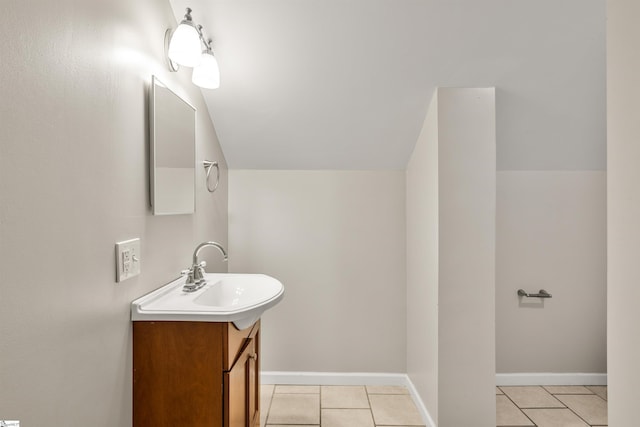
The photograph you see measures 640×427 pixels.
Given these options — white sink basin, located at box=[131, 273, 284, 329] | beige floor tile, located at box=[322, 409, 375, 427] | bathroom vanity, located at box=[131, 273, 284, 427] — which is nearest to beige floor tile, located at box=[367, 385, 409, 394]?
beige floor tile, located at box=[322, 409, 375, 427]

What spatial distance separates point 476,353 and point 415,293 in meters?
0.54

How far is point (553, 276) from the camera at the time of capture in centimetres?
259

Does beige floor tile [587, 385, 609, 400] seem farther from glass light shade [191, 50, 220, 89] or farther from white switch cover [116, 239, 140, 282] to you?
glass light shade [191, 50, 220, 89]

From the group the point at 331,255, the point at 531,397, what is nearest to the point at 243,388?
the point at 331,255

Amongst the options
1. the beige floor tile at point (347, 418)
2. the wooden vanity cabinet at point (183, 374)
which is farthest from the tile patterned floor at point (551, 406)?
the wooden vanity cabinet at point (183, 374)

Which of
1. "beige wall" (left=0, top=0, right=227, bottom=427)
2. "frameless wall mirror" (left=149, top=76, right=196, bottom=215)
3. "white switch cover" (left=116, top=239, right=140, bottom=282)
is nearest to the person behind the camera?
"beige wall" (left=0, top=0, right=227, bottom=427)

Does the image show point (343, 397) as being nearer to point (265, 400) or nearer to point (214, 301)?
point (265, 400)

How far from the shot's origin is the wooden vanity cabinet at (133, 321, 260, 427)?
1.22 metres

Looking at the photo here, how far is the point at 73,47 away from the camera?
3.14ft

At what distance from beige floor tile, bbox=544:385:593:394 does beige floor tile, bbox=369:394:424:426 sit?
3.38ft

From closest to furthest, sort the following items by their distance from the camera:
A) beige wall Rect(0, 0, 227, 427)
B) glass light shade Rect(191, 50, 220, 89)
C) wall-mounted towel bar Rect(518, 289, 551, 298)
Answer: beige wall Rect(0, 0, 227, 427)
glass light shade Rect(191, 50, 220, 89)
wall-mounted towel bar Rect(518, 289, 551, 298)

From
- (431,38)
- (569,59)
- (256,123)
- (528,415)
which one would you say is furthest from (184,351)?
(569,59)

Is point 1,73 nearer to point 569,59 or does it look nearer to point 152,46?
point 152,46

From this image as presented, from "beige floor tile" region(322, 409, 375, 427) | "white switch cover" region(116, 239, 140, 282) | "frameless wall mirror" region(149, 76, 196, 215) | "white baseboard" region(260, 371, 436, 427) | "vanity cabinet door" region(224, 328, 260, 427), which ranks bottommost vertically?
"beige floor tile" region(322, 409, 375, 427)
